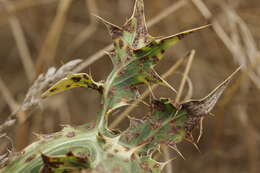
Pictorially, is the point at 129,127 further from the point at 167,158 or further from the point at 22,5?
the point at 22,5

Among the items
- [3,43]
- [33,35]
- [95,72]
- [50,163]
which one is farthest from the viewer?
[3,43]

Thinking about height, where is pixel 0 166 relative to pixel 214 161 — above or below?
above

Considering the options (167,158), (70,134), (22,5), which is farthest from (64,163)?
(22,5)

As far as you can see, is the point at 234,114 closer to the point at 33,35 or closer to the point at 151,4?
the point at 151,4

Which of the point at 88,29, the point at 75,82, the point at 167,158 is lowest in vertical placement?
the point at 167,158

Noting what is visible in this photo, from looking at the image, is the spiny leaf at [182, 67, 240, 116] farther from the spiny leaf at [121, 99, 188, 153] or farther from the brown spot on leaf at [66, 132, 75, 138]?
the brown spot on leaf at [66, 132, 75, 138]

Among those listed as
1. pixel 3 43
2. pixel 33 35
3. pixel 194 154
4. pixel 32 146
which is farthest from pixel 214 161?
pixel 32 146

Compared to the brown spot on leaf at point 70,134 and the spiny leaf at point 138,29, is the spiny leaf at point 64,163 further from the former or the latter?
the spiny leaf at point 138,29

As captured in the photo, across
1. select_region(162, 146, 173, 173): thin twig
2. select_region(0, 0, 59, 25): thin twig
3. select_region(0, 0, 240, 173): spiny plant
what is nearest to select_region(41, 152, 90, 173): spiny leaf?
select_region(0, 0, 240, 173): spiny plant

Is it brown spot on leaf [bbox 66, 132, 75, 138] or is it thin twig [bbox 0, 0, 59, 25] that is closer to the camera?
brown spot on leaf [bbox 66, 132, 75, 138]
